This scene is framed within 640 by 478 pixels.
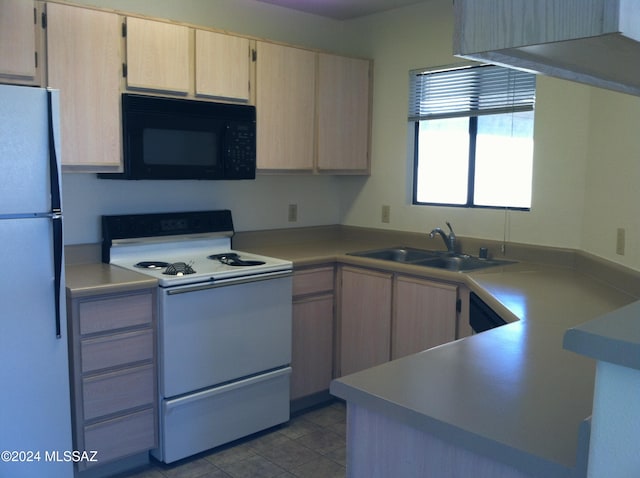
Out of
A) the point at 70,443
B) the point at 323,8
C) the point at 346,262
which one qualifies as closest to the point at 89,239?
the point at 70,443

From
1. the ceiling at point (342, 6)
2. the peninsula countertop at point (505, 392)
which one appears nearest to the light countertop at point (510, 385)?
the peninsula countertop at point (505, 392)

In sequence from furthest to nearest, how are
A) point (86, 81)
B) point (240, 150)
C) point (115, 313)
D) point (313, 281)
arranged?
point (313, 281), point (240, 150), point (86, 81), point (115, 313)

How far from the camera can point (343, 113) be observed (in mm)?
3895

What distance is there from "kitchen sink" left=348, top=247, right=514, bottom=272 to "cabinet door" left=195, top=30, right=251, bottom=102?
1183mm

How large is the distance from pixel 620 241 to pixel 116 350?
7.42 ft

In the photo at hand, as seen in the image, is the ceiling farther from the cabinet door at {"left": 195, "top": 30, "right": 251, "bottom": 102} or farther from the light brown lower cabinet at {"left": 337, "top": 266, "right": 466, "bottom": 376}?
the light brown lower cabinet at {"left": 337, "top": 266, "right": 466, "bottom": 376}

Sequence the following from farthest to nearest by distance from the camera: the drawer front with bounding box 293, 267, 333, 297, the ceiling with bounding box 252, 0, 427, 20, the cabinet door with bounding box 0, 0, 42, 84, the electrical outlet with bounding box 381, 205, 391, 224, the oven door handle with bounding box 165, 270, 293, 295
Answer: the electrical outlet with bounding box 381, 205, 391, 224, the ceiling with bounding box 252, 0, 427, 20, the drawer front with bounding box 293, 267, 333, 297, the oven door handle with bounding box 165, 270, 293, 295, the cabinet door with bounding box 0, 0, 42, 84

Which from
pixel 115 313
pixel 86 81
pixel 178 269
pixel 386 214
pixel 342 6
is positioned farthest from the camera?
pixel 386 214

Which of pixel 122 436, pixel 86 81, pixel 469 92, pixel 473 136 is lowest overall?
pixel 122 436

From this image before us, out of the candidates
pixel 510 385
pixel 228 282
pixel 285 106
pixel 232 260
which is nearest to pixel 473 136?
pixel 285 106

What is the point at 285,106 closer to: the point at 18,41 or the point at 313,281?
the point at 313,281

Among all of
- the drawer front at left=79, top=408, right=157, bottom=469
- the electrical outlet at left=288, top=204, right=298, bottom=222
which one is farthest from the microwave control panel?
the drawer front at left=79, top=408, right=157, bottom=469

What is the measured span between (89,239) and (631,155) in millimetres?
2617

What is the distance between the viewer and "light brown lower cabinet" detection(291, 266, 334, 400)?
3432 millimetres
